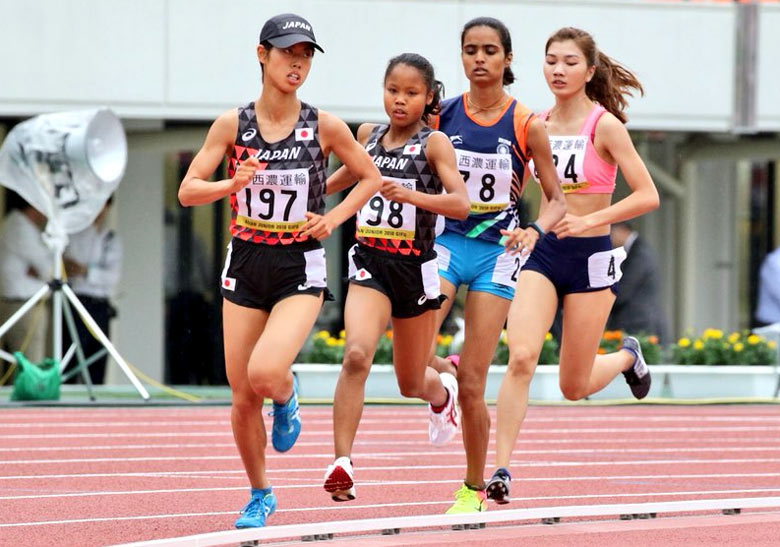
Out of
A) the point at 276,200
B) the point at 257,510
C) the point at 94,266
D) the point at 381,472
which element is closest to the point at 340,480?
the point at 257,510

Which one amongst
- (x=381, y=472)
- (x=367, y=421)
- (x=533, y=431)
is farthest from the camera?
(x=367, y=421)

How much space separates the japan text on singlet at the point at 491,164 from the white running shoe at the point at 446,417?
925 millimetres

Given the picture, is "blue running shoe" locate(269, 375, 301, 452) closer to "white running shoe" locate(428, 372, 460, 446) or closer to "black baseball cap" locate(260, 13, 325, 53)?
"white running shoe" locate(428, 372, 460, 446)

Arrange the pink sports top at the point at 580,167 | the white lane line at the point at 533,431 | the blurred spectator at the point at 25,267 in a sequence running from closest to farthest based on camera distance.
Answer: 1. the pink sports top at the point at 580,167
2. the white lane line at the point at 533,431
3. the blurred spectator at the point at 25,267

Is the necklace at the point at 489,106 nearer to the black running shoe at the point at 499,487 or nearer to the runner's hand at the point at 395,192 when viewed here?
the runner's hand at the point at 395,192

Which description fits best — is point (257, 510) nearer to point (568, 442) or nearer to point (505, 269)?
point (505, 269)

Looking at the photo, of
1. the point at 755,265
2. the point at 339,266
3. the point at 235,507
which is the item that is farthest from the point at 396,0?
the point at 235,507

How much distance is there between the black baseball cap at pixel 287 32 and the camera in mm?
7586

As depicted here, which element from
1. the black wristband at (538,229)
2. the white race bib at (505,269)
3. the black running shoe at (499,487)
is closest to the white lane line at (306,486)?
the black running shoe at (499,487)

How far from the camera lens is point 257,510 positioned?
7.92 meters

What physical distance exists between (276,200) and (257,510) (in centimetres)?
139

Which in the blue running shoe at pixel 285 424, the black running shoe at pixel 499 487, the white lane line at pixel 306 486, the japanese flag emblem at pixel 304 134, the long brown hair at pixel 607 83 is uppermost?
the long brown hair at pixel 607 83

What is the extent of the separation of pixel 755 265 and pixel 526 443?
10.5m

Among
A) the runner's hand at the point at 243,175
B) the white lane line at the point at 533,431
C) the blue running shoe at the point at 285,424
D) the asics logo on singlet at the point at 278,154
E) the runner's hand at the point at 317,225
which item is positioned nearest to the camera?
the runner's hand at the point at 243,175
